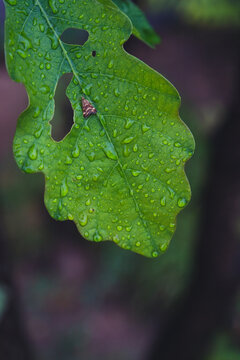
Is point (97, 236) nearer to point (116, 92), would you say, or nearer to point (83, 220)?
point (83, 220)

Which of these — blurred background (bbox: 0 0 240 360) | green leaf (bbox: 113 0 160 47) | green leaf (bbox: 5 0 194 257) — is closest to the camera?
green leaf (bbox: 5 0 194 257)

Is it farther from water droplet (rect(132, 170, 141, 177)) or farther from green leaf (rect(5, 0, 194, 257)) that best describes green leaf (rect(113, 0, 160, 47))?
water droplet (rect(132, 170, 141, 177))

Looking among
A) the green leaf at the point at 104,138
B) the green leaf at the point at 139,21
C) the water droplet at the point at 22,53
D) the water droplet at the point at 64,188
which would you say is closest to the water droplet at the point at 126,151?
the green leaf at the point at 104,138

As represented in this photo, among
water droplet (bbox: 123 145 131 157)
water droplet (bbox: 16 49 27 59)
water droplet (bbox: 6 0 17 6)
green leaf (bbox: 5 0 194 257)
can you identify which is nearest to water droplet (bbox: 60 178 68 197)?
green leaf (bbox: 5 0 194 257)

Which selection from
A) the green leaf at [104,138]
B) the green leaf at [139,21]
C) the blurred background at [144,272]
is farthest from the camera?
the blurred background at [144,272]

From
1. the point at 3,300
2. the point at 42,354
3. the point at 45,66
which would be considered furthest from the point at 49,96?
the point at 42,354

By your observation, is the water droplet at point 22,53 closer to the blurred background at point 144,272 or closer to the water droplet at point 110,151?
the water droplet at point 110,151

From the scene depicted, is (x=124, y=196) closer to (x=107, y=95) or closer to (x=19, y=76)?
(x=107, y=95)
